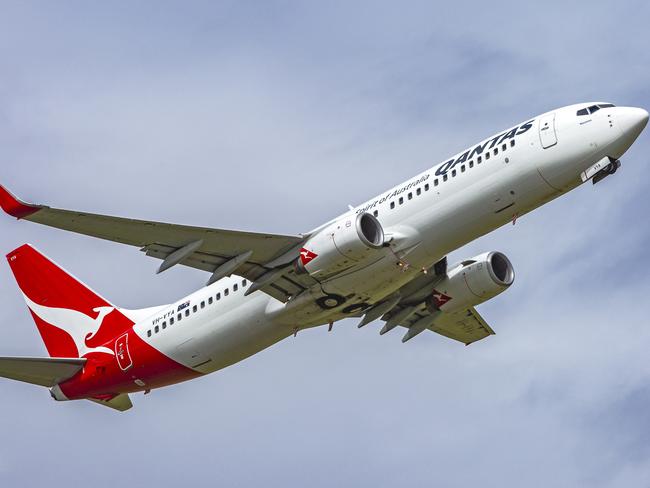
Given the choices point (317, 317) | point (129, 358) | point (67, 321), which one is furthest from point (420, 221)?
point (67, 321)

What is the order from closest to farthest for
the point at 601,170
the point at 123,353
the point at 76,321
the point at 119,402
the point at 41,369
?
1. the point at 601,170
2. the point at 123,353
3. the point at 41,369
4. the point at 119,402
5. the point at 76,321

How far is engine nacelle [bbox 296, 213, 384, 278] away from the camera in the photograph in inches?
1874

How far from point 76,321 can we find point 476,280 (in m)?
17.7

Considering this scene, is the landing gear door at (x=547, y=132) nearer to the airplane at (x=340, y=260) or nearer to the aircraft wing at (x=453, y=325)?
the airplane at (x=340, y=260)

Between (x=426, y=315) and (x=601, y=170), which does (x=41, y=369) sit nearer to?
(x=426, y=315)

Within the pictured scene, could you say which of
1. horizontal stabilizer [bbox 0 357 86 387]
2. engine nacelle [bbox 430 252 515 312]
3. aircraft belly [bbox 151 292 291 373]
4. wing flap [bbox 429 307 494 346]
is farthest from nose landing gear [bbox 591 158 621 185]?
horizontal stabilizer [bbox 0 357 86 387]

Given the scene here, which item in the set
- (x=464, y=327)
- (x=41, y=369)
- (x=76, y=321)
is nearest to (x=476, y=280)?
(x=464, y=327)

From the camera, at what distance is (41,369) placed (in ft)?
179

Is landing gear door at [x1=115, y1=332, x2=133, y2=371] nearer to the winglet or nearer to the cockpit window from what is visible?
the winglet

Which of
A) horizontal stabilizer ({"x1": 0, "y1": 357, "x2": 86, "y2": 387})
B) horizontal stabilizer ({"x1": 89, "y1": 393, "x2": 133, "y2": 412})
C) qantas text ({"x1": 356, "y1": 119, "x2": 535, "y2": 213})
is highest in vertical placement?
qantas text ({"x1": 356, "y1": 119, "x2": 535, "y2": 213})

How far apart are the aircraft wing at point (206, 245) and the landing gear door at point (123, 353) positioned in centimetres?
620

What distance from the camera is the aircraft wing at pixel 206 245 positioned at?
4703cm

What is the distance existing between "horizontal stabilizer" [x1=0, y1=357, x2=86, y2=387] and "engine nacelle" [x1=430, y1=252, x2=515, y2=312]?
15.5 metres

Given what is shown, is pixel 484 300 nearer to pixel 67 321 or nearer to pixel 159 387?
pixel 159 387
